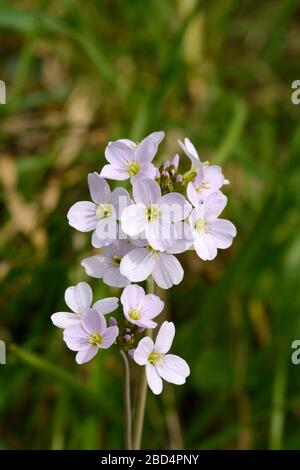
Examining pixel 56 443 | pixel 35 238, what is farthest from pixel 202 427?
pixel 35 238

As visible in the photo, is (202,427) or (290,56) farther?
(290,56)

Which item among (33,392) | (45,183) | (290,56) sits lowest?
(33,392)

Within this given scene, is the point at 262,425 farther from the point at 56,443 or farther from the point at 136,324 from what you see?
the point at 136,324

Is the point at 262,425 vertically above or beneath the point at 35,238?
beneath

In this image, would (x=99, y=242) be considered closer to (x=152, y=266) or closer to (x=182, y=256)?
(x=152, y=266)

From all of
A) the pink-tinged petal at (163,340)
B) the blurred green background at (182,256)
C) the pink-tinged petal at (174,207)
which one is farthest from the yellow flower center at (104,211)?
the blurred green background at (182,256)

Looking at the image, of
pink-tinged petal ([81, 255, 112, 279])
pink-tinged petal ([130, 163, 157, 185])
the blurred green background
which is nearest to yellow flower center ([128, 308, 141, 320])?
pink-tinged petal ([81, 255, 112, 279])

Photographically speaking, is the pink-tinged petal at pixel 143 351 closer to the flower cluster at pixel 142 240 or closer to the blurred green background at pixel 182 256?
the flower cluster at pixel 142 240

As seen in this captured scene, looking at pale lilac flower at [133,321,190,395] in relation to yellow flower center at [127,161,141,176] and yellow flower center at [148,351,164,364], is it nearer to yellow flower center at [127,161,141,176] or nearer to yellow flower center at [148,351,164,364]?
yellow flower center at [148,351,164,364]
